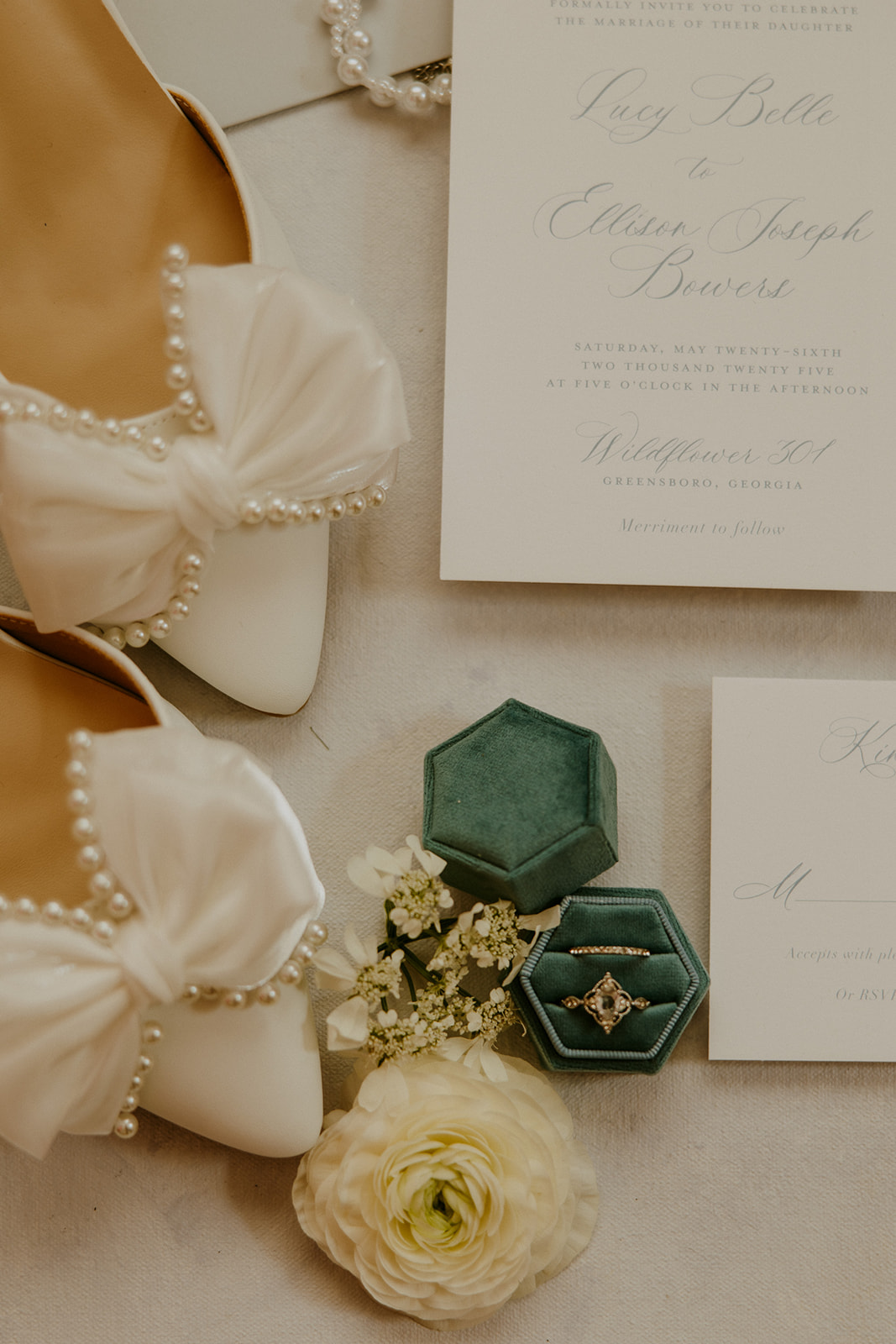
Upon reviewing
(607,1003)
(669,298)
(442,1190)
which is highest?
(669,298)

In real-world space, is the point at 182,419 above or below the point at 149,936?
above

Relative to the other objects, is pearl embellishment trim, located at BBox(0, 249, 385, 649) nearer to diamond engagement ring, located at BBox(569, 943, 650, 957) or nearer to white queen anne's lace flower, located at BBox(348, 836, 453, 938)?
white queen anne's lace flower, located at BBox(348, 836, 453, 938)

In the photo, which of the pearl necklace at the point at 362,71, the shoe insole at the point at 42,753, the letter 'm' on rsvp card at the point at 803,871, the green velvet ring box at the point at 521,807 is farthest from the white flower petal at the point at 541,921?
the pearl necklace at the point at 362,71

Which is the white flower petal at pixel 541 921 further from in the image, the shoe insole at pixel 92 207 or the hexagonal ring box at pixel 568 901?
the shoe insole at pixel 92 207

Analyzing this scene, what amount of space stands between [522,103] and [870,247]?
24 cm

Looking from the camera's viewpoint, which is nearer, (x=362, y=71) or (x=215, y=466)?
(x=215, y=466)

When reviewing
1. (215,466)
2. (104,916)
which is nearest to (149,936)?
(104,916)

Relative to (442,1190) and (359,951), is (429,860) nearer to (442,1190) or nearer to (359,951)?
(359,951)

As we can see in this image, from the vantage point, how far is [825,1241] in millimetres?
573

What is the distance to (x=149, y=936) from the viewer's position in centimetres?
49

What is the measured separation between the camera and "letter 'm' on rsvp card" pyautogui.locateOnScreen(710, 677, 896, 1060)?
1.90ft

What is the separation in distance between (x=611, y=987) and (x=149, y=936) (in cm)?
26

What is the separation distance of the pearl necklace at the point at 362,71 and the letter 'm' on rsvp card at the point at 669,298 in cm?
3

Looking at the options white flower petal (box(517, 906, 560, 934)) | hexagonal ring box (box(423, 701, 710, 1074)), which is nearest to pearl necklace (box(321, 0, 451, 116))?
hexagonal ring box (box(423, 701, 710, 1074))
